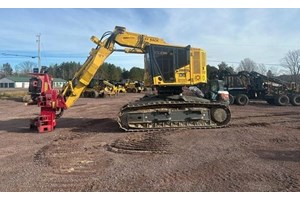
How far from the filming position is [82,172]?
6.40 metres

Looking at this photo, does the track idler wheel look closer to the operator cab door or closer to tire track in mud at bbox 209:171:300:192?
the operator cab door

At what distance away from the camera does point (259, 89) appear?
2428cm

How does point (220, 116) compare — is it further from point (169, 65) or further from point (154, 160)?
point (154, 160)

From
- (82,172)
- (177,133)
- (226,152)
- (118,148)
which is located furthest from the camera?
(177,133)

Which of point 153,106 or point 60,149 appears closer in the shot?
point 60,149

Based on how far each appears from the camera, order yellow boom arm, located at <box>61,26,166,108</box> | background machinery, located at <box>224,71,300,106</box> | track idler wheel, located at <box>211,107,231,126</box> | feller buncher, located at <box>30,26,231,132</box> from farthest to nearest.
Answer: background machinery, located at <box>224,71,300,106</box>
yellow boom arm, located at <box>61,26,166,108</box>
track idler wheel, located at <box>211,107,231,126</box>
feller buncher, located at <box>30,26,231,132</box>

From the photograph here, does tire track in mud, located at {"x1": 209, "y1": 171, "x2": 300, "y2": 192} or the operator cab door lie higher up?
the operator cab door

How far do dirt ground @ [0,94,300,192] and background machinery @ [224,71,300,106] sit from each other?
12.6 metres

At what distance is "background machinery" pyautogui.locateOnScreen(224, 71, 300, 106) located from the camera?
23250mm

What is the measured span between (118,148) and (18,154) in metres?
2.62

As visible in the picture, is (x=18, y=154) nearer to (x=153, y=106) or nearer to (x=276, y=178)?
(x=153, y=106)

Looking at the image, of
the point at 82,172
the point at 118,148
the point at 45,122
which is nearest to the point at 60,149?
the point at 118,148

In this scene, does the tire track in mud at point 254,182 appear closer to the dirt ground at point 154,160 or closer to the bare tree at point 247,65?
the dirt ground at point 154,160

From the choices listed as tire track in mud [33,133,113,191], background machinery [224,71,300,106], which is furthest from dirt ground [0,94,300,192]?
background machinery [224,71,300,106]
